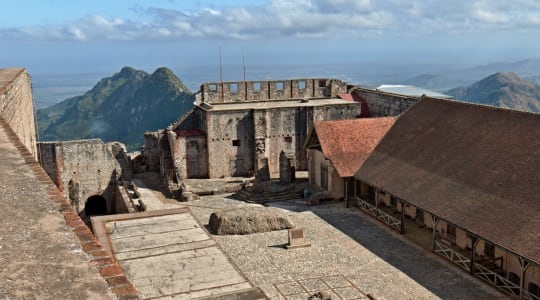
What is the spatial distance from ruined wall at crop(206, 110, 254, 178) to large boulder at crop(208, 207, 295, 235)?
9.64m

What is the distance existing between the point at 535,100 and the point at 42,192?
161888 millimetres

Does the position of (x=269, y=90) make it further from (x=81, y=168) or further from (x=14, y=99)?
(x=14, y=99)

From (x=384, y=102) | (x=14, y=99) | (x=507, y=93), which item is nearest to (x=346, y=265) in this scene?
(x=14, y=99)

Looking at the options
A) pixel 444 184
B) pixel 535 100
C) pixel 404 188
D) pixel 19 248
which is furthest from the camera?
pixel 535 100

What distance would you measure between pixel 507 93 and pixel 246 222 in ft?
463

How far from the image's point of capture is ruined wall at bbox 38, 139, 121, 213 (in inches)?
1287

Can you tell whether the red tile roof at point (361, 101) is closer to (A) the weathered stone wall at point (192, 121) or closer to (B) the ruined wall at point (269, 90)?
(B) the ruined wall at point (269, 90)

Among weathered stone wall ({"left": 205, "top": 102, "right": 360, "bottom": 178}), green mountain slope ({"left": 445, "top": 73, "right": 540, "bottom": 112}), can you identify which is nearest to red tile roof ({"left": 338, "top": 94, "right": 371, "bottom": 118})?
weathered stone wall ({"left": 205, "top": 102, "right": 360, "bottom": 178})

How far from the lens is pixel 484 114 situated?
24656 mm

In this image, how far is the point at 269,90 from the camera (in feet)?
127

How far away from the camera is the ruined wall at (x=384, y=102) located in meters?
33.8

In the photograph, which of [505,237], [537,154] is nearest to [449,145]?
[537,154]

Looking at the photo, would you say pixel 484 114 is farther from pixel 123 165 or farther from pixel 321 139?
pixel 123 165

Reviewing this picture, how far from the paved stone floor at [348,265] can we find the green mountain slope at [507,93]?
121 meters
